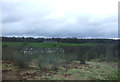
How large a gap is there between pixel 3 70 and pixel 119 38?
12.8 ft

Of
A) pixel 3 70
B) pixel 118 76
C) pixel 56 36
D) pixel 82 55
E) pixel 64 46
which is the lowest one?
pixel 118 76

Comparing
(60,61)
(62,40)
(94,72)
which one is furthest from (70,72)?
(62,40)

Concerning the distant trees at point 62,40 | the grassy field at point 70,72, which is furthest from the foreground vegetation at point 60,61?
the distant trees at point 62,40

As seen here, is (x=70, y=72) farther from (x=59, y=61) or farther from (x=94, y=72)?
(x=94, y=72)

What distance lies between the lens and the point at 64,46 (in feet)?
16.3

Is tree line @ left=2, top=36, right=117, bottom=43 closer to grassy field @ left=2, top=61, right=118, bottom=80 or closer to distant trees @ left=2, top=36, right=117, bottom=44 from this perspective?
distant trees @ left=2, top=36, right=117, bottom=44

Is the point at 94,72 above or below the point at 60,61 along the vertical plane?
below

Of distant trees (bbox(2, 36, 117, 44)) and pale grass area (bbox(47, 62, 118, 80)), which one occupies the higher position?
distant trees (bbox(2, 36, 117, 44))

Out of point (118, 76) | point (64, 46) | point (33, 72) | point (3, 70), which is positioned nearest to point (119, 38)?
point (118, 76)

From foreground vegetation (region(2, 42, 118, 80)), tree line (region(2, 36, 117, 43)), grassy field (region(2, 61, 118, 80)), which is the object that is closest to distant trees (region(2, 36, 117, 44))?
tree line (region(2, 36, 117, 43))

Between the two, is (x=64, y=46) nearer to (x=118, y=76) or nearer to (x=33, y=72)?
(x=33, y=72)

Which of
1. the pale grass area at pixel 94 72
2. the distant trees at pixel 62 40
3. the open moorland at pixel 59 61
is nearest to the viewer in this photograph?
the distant trees at pixel 62 40

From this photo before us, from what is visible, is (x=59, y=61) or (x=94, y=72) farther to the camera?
(x=94, y=72)

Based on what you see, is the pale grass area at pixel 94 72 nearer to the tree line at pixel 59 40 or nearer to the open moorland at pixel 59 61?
the open moorland at pixel 59 61
